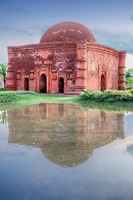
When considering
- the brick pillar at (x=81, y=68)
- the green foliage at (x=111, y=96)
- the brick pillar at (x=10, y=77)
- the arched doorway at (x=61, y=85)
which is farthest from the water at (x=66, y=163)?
the brick pillar at (x=10, y=77)

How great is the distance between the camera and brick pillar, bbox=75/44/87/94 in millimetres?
17562

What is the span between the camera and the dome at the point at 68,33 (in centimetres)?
1938

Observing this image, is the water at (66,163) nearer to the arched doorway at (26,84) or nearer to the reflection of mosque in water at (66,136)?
the reflection of mosque in water at (66,136)

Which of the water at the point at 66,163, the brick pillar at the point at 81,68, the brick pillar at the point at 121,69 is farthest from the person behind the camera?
the brick pillar at the point at 121,69

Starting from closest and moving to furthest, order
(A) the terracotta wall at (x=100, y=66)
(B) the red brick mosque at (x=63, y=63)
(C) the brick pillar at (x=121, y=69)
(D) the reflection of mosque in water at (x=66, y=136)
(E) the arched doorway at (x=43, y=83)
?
(D) the reflection of mosque in water at (x=66, y=136), (B) the red brick mosque at (x=63, y=63), (A) the terracotta wall at (x=100, y=66), (E) the arched doorway at (x=43, y=83), (C) the brick pillar at (x=121, y=69)

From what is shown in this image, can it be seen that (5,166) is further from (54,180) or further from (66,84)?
(66,84)

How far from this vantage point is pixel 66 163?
3.65 m

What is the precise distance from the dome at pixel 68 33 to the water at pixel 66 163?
47.1 ft

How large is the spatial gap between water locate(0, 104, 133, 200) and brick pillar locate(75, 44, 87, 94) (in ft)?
37.6

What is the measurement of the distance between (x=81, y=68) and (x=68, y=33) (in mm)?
A: 3863

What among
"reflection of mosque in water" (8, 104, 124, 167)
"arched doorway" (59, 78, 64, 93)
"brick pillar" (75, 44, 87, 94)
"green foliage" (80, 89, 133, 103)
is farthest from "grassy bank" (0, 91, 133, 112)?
"reflection of mosque in water" (8, 104, 124, 167)

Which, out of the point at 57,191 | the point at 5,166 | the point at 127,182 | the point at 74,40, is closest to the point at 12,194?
the point at 57,191

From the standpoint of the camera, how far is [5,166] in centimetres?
349

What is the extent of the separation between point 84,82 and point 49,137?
41.7ft
